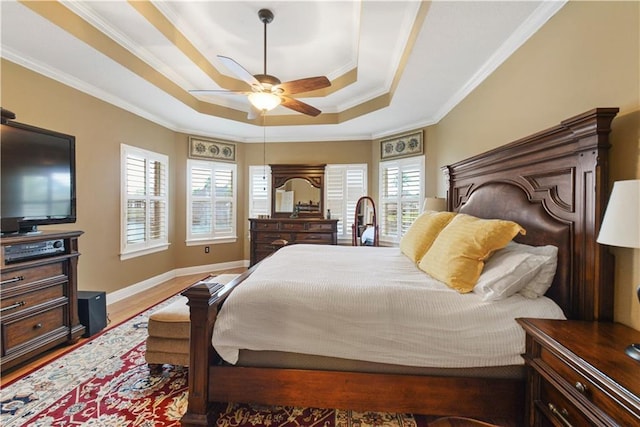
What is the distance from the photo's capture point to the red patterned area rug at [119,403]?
63.0 inches

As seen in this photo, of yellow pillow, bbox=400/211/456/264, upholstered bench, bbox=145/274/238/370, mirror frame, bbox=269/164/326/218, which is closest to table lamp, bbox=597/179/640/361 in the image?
yellow pillow, bbox=400/211/456/264

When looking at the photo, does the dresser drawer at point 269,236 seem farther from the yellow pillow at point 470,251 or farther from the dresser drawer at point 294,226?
the yellow pillow at point 470,251

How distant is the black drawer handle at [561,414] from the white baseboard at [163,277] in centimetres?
431

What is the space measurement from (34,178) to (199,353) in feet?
7.29

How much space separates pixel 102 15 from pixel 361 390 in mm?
3479

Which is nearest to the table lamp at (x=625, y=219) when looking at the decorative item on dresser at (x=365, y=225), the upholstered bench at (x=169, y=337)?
the upholstered bench at (x=169, y=337)

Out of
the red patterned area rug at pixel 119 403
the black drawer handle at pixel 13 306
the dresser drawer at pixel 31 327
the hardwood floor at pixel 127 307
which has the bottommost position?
the red patterned area rug at pixel 119 403

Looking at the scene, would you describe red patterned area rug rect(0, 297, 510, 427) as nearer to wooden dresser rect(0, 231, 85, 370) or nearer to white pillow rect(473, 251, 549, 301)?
wooden dresser rect(0, 231, 85, 370)

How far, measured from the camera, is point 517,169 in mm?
1915

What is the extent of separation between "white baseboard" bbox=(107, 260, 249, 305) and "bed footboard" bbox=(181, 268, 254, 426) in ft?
9.27

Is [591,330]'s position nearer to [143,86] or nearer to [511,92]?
[511,92]

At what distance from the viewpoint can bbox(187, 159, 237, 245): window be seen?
503 cm

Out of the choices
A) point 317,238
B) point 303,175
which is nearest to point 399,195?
point 317,238

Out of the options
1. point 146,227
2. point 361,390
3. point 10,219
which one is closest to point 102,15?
point 10,219
